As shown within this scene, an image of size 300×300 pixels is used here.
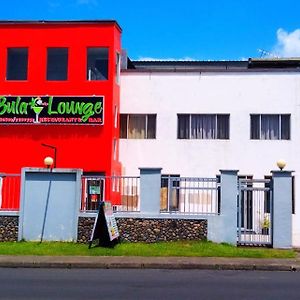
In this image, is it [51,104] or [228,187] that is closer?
[228,187]

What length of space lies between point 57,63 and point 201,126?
26.3 feet

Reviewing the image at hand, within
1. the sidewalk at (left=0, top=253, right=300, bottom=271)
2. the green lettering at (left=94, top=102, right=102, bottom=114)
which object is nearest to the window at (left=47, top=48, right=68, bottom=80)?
the green lettering at (left=94, top=102, right=102, bottom=114)

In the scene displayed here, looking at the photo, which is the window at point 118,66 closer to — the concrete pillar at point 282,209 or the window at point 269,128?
the window at point 269,128

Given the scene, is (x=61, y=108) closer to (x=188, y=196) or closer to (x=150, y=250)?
(x=188, y=196)

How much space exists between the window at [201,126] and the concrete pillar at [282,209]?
998 centimetres

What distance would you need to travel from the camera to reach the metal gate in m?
19.8

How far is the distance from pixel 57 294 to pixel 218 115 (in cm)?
2025

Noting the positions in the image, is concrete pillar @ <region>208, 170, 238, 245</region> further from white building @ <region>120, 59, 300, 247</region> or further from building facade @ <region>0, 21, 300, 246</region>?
white building @ <region>120, 59, 300, 247</region>

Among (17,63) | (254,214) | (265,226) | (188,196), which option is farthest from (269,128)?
(17,63)

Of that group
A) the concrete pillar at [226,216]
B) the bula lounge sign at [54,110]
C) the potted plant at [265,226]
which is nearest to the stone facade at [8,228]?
the concrete pillar at [226,216]

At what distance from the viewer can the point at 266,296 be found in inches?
416

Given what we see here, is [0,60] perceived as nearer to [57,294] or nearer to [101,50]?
[101,50]

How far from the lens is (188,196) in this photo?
20375 mm

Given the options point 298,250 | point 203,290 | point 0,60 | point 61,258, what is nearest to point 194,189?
point 298,250
